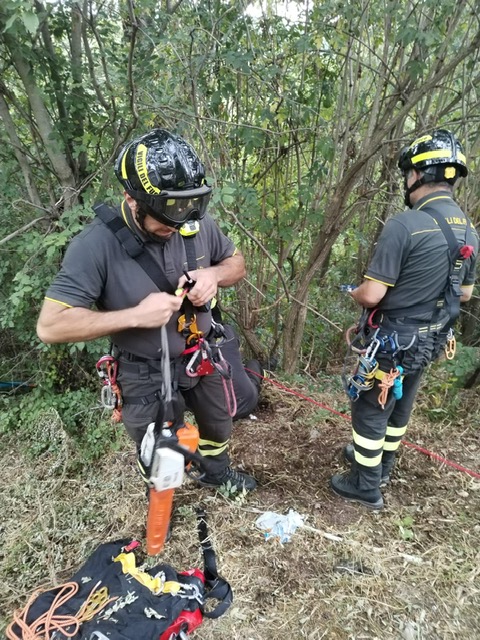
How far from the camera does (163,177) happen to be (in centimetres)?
167

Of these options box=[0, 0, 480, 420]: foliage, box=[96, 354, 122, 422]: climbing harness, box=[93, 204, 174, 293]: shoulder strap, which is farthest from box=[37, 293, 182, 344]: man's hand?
box=[0, 0, 480, 420]: foliage

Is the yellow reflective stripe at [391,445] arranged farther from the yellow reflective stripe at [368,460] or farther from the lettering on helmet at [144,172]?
the lettering on helmet at [144,172]

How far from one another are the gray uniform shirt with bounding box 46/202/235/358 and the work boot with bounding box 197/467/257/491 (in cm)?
121

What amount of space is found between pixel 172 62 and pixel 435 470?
3.92m

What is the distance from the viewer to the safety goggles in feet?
5.46

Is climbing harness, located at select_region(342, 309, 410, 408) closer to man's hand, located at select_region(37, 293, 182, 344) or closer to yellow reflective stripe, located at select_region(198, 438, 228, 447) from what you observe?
yellow reflective stripe, located at select_region(198, 438, 228, 447)

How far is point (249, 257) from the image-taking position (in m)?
4.44

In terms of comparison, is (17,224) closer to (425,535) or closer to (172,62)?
(172,62)

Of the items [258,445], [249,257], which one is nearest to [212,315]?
[258,445]

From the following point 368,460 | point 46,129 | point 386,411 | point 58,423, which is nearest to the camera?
point 386,411

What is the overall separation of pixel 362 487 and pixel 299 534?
0.56 meters

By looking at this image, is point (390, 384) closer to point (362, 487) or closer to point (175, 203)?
point (362, 487)

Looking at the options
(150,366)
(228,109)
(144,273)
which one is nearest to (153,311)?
(144,273)

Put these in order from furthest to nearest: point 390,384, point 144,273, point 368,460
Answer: point 368,460 < point 390,384 < point 144,273
